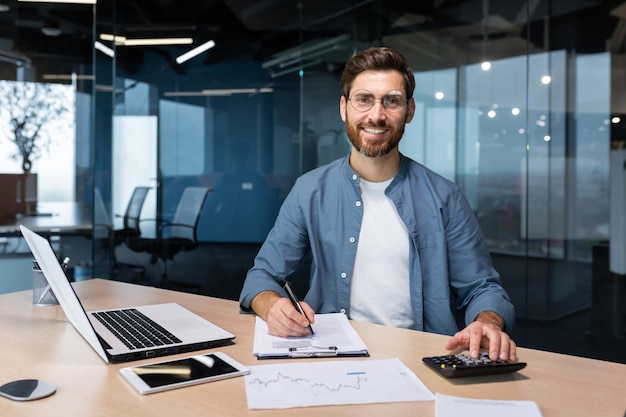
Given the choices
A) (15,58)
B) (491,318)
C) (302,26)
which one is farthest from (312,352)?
(15,58)

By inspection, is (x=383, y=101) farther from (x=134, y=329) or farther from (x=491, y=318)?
(x=134, y=329)

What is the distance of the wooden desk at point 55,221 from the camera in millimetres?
4387

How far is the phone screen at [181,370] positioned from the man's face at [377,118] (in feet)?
3.16

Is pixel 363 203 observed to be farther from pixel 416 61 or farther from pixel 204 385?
pixel 416 61

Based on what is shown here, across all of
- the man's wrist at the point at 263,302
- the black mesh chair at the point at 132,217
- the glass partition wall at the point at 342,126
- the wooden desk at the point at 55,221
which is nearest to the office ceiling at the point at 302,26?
the glass partition wall at the point at 342,126

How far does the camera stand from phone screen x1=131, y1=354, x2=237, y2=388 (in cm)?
117

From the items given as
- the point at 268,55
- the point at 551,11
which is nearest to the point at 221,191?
the point at 268,55

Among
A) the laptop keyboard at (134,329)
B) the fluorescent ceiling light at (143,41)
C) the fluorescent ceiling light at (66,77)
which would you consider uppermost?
the fluorescent ceiling light at (143,41)

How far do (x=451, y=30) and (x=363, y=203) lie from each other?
2.78 metres

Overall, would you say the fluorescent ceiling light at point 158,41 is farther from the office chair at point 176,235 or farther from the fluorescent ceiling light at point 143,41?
the office chair at point 176,235

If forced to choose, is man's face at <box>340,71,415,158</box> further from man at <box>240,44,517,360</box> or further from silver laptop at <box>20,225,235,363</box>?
silver laptop at <box>20,225,235,363</box>

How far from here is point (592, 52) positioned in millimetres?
3975

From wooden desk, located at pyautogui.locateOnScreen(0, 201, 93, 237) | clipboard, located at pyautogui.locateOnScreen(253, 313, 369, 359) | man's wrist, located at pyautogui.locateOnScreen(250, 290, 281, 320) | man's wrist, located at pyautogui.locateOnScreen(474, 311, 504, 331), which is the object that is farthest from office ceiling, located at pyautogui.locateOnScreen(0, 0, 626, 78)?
clipboard, located at pyautogui.locateOnScreen(253, 313, 369, 359)

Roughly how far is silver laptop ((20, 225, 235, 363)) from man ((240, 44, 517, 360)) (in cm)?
32
